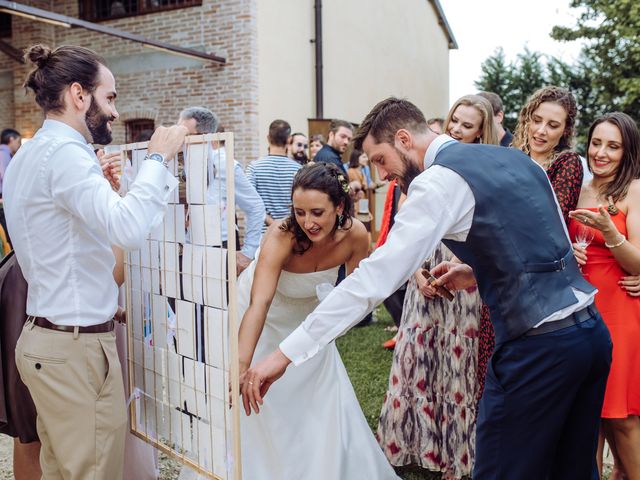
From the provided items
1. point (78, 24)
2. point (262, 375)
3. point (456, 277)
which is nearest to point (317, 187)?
point (456, 277)

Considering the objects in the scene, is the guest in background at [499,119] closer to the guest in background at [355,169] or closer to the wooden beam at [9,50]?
the guest in background at [355,169]

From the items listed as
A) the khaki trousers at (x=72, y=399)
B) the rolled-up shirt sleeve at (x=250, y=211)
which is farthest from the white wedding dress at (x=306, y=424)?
the rolled-up shirt sleeve at (x=250, y=211)

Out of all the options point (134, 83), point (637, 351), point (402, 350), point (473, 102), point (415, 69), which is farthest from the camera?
point (415, 69)

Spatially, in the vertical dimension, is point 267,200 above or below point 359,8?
below

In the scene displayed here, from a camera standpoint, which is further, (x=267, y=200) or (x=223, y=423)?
(x=267, y=200)

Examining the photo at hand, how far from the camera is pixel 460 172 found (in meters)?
2.06

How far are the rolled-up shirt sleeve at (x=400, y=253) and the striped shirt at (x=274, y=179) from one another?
394 cm

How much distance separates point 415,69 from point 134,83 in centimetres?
1154

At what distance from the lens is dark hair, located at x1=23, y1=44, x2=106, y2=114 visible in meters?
2.22

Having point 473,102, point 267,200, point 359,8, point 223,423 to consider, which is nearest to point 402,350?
point 473,102

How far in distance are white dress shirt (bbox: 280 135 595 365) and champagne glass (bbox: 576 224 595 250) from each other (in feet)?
2.65

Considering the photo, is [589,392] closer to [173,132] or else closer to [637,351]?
[637,351]

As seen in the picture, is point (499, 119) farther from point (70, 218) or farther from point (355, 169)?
point (355, 169)

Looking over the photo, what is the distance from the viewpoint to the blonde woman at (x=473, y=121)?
142 inches
